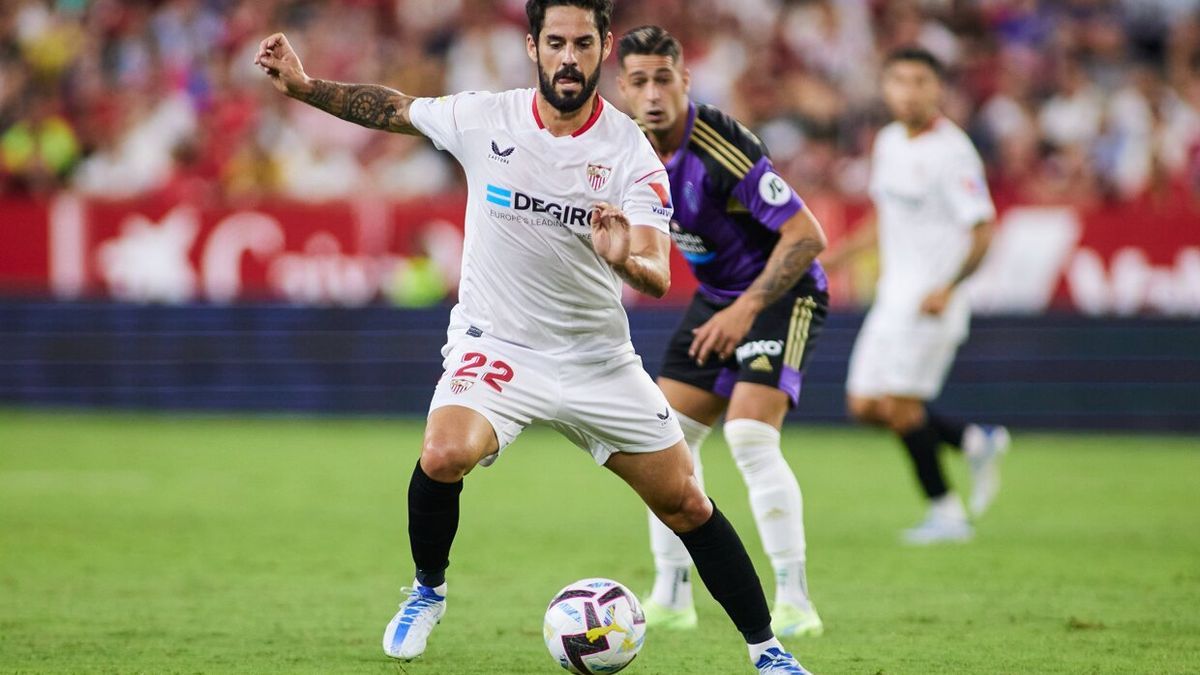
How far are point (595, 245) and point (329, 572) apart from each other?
3.85 m

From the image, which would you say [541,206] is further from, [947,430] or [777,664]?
[947,430]

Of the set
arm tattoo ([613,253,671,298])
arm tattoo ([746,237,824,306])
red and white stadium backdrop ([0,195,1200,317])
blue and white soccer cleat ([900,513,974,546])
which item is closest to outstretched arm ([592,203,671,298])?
arm tattoo ([613,253,671,298])

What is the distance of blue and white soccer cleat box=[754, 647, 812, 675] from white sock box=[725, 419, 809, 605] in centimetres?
135

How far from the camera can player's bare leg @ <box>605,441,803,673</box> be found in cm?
579

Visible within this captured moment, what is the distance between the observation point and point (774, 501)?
23.8ft

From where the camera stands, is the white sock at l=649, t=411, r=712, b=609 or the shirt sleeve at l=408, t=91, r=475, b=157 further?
the white sock at l=649, t=411, r=712, b=609

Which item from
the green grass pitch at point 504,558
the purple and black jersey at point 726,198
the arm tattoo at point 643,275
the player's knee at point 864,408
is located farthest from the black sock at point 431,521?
the player's knee at point 864,408

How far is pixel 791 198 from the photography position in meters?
7.13

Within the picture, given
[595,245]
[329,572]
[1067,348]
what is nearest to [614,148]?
[595,245]

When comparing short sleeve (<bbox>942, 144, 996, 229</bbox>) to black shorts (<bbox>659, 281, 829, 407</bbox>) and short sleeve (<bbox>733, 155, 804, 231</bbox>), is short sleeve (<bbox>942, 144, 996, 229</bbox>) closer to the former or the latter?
black shorts (<bbox>659, 281, 829, 407</bbox>)

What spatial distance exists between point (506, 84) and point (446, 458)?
1338 cm

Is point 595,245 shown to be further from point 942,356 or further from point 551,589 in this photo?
point 942,356

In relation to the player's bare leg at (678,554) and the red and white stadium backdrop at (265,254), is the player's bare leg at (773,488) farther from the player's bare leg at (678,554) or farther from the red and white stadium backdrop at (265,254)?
the red and white stadium backdrop at (265,254)

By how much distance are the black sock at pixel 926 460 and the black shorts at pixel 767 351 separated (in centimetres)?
307
